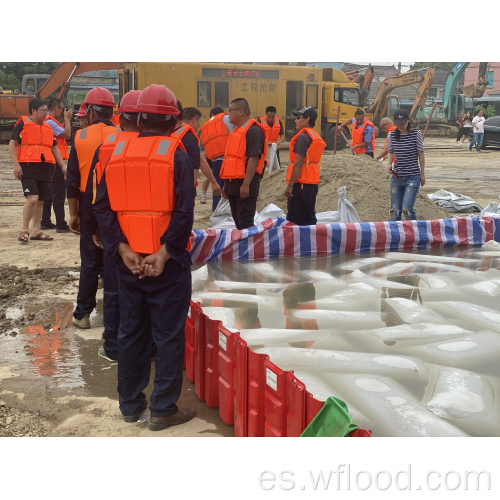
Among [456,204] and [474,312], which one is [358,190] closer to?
[456,204]

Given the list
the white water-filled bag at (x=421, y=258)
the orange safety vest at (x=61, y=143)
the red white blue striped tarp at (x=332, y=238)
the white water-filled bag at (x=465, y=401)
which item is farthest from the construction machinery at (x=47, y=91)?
the white water-filled bag at (x=465, y=401)

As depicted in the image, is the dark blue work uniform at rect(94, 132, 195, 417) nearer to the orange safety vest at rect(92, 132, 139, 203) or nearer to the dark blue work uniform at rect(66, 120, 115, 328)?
the orange safety vest at rect(92, 132, 139, 203)

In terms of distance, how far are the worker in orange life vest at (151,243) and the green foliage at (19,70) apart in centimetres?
2976

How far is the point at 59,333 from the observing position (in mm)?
4719

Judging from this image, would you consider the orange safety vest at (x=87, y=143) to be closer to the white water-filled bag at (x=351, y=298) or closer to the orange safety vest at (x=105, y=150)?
the orange safety vest at (x=105, y=150)

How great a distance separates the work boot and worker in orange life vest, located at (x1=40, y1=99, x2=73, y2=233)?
17.1ft

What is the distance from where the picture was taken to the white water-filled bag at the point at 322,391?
2.76 metres

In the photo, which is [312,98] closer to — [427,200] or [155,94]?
[427,200]

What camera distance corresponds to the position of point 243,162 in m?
6.32

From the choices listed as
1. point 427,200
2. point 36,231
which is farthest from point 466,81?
point 36,231

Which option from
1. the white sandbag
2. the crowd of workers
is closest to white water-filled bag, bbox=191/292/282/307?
the crowd of workers

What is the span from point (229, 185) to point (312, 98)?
1651cm

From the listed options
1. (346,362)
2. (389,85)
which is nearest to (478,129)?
(389,85)

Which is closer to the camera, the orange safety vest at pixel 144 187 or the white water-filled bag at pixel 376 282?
the orange safety vest at pixel 144 187
